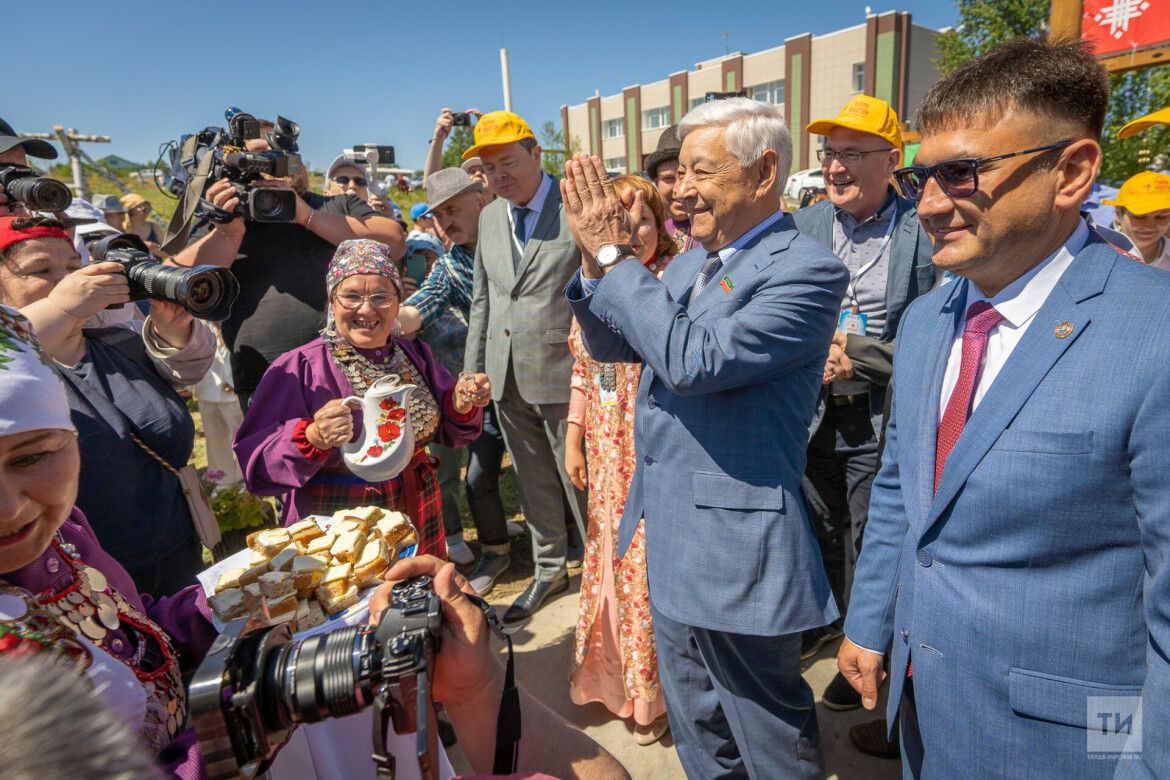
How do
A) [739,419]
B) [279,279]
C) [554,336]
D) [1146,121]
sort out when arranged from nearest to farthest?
[739,419] < [279,279] < [554,336] < [1146,121]

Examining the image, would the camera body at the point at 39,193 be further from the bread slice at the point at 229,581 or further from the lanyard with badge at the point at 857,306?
the lanyard with badge at the point at 857,306

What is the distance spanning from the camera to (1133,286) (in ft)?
3.85

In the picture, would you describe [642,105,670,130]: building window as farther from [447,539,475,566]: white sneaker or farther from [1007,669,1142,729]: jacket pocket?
[1007,669,1142,729]: jacket pocket

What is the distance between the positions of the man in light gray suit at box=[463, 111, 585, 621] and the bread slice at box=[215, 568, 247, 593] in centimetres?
220

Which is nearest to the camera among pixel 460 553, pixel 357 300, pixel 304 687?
pixel 304 687

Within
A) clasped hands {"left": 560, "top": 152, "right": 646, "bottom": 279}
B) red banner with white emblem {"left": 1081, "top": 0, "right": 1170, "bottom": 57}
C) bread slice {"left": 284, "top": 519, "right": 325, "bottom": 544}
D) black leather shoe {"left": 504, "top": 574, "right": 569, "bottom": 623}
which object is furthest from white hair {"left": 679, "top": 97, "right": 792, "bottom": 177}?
red banner with white emblem {"left": 1081, "top": 0, "right": 1170, "bottom": 57}

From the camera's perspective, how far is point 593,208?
188 centimetres

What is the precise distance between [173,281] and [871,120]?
281 cm

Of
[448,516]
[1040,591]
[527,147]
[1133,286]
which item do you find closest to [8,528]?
[1040,591]

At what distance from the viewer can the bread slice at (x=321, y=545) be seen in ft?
5.30

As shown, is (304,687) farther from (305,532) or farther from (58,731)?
(305,532)

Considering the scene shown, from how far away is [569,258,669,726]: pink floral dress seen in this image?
2736mm

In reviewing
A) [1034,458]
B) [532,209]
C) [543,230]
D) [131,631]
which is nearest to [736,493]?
[1034,458]

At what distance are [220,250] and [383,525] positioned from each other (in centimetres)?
182
